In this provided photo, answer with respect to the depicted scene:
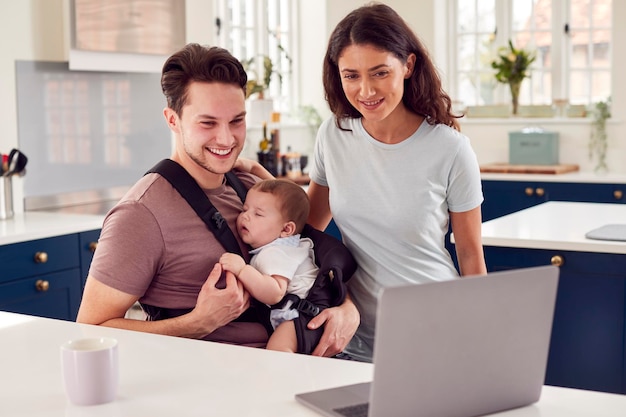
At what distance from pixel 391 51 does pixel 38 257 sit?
78.6 inches

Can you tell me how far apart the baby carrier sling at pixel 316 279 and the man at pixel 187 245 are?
1 centimetres

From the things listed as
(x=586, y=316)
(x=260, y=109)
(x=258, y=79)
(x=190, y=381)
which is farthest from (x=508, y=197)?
(x=190, y=381)

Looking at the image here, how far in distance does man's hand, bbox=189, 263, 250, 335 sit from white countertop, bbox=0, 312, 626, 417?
182 mm

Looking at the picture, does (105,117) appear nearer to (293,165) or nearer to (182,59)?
(293,165)

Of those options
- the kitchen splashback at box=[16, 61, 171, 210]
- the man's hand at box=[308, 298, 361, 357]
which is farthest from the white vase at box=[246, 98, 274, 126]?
the man's hand at box=[308, 298, 361, 357]

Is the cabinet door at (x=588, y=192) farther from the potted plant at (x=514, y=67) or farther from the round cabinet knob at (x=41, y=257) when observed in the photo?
the round cabinet knob at (x=41, y=257)

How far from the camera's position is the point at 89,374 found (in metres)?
1.46

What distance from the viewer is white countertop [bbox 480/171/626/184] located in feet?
18.8

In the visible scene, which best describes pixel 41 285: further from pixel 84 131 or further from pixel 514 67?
pixel 514 67

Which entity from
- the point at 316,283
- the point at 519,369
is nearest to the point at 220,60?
the point at 316,283

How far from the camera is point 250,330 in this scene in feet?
7.32

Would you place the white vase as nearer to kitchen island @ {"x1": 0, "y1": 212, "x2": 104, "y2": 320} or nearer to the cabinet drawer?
kitchen island @ {"x1": 0, "y1": 212, "x2": 104, "y2": 320}

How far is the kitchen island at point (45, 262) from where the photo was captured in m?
3.58

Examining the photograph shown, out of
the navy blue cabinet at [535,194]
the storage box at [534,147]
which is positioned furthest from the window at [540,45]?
the navy blue cabinet at [535,194]
